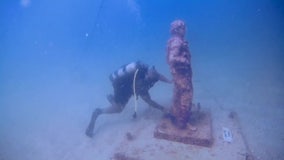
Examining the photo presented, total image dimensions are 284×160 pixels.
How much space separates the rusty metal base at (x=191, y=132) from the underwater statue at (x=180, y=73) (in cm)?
19

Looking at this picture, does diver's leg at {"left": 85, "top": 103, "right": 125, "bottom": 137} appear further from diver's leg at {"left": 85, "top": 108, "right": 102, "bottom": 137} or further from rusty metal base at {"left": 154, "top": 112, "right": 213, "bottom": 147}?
rusty metal base at {"left": 154, "top": 112, "right": 213, "bottom": 147}

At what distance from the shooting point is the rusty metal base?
576 centimetres

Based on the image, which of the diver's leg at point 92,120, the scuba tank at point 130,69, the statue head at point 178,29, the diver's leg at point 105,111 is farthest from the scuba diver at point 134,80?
Answer: the statue head at point 178,29

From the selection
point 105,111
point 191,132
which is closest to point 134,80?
point 105,111

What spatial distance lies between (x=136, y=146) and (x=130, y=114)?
243 cm

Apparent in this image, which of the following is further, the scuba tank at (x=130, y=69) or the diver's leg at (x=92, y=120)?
the diver's leg at (x=92, y=120)

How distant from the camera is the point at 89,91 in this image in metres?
13.0

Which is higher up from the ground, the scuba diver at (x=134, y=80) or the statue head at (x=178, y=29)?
the statue head at (x=178, y=29)

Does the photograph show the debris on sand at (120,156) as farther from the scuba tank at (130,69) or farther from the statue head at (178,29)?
the statue head at (178,29)

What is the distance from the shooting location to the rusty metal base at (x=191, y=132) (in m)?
5.76

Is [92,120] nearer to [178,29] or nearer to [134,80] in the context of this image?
[134,80]

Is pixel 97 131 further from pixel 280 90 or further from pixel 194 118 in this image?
pixel 280 90

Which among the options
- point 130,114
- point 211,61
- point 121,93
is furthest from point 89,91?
point 211,61

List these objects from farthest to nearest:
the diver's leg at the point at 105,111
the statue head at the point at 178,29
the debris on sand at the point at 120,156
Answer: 1. the diver's leg at the point at 105,111
2. the statue head at the point at 178,29
3. the debris on sand at the point at 120,156
